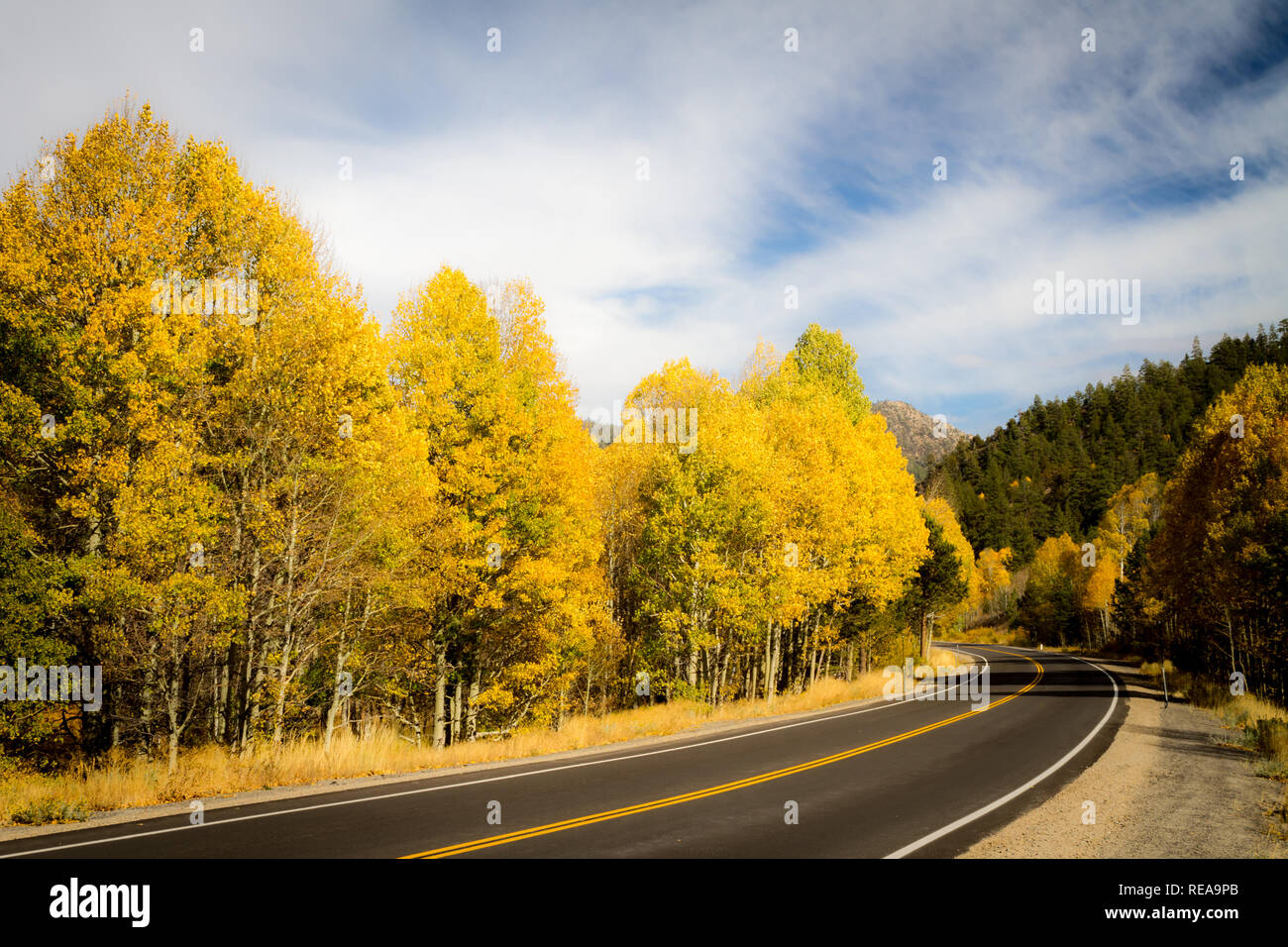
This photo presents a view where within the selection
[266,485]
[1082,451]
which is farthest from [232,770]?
[1082,451]

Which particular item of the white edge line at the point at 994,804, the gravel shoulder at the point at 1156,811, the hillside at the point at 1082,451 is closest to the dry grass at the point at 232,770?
the white edge line at the point at 994,804

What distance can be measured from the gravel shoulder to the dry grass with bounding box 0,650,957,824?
1045cm

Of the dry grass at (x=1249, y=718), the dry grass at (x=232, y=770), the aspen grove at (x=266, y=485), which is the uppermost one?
the aspen grove at (x=266, y=485)

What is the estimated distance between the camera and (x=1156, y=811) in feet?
34.6

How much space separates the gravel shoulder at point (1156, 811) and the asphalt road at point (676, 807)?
1.35ft

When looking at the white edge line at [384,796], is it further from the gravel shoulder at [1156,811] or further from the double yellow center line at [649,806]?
the gravel shoulder at [1156,811]

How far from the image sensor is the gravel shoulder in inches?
336

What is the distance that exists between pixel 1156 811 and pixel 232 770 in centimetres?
1516

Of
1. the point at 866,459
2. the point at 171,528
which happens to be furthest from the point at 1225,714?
the point at 171,528

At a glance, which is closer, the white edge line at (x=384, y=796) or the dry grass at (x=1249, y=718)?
the white edge line at (x=384, y=796)

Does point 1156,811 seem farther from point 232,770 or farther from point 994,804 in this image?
point 232,770

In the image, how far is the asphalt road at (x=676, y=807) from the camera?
828 centimetres

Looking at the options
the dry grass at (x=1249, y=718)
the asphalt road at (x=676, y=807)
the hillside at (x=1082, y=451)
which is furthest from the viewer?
the hillside at (x=1082, y=451)
